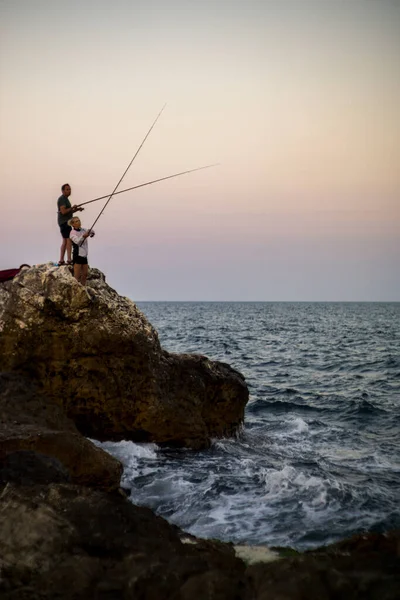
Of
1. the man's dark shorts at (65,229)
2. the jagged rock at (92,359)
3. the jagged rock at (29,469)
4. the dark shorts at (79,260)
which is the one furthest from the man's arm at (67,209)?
the jagged rock at (29,469)

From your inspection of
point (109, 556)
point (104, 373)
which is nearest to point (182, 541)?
point (109, 556)

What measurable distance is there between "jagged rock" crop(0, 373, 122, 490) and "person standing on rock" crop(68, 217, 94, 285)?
2.36 meters

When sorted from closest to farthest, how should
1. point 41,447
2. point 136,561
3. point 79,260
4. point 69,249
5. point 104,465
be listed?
point 136,561
point 41,447
point 104,465
point 79,260
point 69,249

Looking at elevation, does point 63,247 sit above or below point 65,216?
below

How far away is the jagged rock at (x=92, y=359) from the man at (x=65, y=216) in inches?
26.9

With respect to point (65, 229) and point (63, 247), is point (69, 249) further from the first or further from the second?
point (65, 229)

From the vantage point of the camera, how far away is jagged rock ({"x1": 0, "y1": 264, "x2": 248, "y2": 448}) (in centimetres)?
1004

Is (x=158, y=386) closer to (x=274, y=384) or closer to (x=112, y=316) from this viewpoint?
(x=112, y=316)

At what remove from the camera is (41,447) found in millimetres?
6883

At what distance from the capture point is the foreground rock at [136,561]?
3.02m

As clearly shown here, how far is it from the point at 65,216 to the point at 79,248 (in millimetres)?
1221

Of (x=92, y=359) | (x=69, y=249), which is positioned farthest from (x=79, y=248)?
(x=92, y=359)

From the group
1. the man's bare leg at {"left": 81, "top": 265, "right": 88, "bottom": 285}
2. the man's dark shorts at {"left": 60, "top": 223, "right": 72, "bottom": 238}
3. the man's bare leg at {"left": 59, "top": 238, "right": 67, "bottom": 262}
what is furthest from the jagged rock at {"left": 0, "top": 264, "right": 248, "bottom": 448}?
the man's dark shorts at {"left": 60, "top": 223, "right": 72, "bottom": 238}

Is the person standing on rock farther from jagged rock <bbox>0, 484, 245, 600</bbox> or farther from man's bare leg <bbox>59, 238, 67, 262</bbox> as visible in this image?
jagged rock <bbox>0, 484, 245, 600</bbox>
